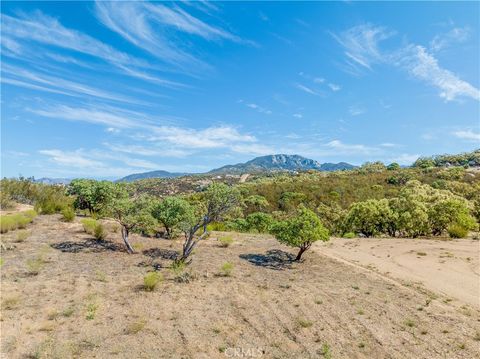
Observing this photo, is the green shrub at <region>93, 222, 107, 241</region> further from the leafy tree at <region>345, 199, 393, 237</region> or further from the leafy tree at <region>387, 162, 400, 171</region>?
the leafy tree at <region>387, 162, 400, 171</region>

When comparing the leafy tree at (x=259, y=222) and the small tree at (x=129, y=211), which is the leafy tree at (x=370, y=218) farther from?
the small tree at (x=129, y=211)

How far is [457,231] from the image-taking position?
2900cm

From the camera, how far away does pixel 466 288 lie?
52.1ft

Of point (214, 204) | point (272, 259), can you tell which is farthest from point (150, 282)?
point (272, 259)

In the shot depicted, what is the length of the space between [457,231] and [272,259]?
19.5 meters

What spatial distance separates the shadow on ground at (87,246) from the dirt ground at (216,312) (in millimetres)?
733

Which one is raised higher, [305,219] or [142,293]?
[305,219]

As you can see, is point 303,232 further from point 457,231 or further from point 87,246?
point 457,231

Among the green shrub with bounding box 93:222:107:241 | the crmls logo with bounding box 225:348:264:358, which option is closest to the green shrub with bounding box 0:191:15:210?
the green shrub with bounding box 93:222:107:241

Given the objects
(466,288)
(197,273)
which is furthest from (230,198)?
(466,288)

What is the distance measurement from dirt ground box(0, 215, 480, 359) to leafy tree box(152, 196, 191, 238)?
324cm

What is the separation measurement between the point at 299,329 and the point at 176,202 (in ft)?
41.7

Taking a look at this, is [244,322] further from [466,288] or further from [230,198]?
[466,288]

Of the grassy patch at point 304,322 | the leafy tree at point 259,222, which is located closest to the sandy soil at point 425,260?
the grassy patch at point 304,322
